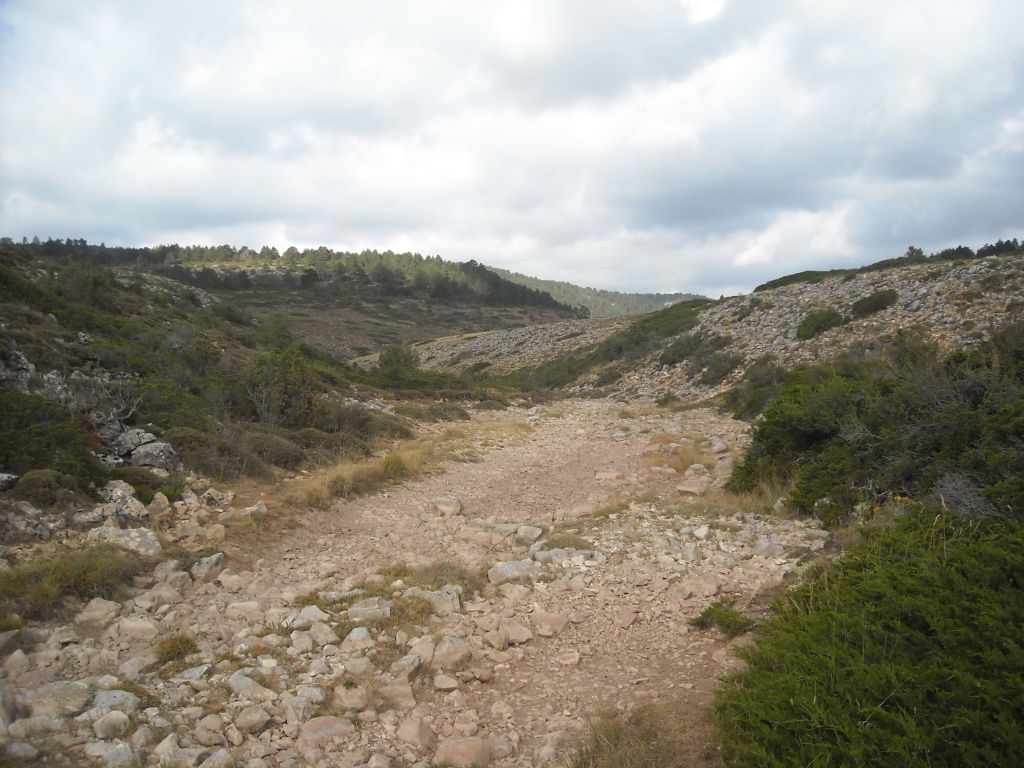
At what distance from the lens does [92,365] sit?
1141cm

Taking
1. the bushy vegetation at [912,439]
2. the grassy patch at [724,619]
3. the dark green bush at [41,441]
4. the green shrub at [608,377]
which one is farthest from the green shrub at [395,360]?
the grassy patch at [724,619]

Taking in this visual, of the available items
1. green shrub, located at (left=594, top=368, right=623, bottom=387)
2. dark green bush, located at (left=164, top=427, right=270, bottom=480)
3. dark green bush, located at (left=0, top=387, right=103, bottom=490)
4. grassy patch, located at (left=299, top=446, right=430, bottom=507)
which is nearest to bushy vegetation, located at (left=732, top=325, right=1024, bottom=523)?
grassy patch, located at (left=299, top=446, right=430, bottom=507)

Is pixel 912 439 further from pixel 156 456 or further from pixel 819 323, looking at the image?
pixel 819 323

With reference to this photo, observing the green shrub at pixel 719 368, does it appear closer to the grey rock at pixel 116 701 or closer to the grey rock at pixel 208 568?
the grey rock at pixel 208 568

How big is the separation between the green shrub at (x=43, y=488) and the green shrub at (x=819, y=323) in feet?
76.8

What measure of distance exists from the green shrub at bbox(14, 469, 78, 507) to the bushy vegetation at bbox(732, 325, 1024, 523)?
878 cm

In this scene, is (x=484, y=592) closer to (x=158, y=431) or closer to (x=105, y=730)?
(x=105, y=730)

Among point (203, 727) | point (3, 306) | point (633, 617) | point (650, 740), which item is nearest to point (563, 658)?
point (633, 617)

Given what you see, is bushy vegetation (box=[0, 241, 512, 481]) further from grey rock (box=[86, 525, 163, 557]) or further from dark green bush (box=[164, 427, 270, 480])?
grey rock (box=[86, 525, 163, 557])

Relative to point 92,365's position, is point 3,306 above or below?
above

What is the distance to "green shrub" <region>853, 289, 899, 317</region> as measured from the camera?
22686 millimetres

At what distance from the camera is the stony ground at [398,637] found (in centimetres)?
366

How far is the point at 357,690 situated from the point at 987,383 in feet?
22.8

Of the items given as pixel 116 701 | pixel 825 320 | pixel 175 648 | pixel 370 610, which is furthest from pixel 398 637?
pixel 825 320
